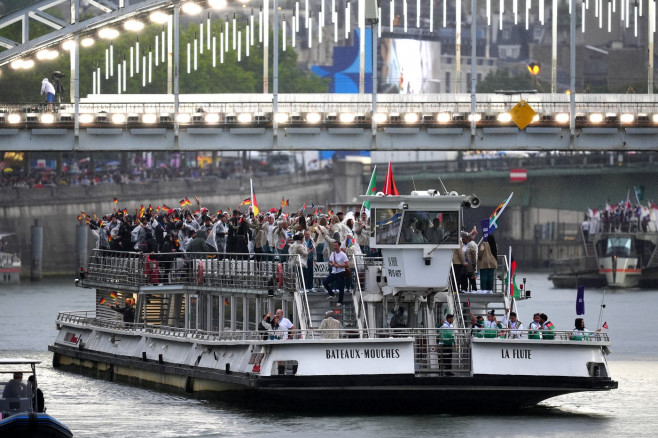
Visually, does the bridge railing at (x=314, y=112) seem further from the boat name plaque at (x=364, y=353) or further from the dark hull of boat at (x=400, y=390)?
the boat name plaque at (x=364, y=353)

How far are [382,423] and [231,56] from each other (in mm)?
77680

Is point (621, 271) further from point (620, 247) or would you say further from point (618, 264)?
point (620, 247)

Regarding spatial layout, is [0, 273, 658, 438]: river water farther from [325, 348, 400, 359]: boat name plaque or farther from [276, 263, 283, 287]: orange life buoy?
[276, 263, 283, 287]: orange life buoy

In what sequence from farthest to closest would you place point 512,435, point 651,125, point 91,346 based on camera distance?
point 651,125 < point 91,346 < point 512,435

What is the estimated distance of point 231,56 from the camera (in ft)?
381

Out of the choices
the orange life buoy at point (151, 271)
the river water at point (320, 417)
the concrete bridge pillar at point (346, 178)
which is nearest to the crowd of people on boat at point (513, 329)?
the river water at point (320, 417)

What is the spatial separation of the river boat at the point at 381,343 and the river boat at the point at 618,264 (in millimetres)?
63945

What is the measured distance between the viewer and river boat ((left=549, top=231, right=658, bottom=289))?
358ft

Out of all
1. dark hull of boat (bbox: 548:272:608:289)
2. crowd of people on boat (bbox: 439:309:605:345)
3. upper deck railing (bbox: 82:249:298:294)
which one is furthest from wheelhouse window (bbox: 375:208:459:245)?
dark hull of boat (bbox: 548:272:608:289)

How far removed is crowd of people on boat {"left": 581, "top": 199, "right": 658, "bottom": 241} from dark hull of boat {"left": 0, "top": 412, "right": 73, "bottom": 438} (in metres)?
82.8

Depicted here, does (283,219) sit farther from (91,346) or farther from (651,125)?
(651,125)

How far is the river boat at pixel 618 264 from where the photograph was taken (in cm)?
10925

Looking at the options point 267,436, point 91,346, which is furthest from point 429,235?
point 91,346

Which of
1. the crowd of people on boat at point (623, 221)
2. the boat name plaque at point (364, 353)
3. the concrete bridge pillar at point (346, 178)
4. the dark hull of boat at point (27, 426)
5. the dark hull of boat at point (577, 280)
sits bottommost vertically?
the dark hull of boat at point (577, 280)
